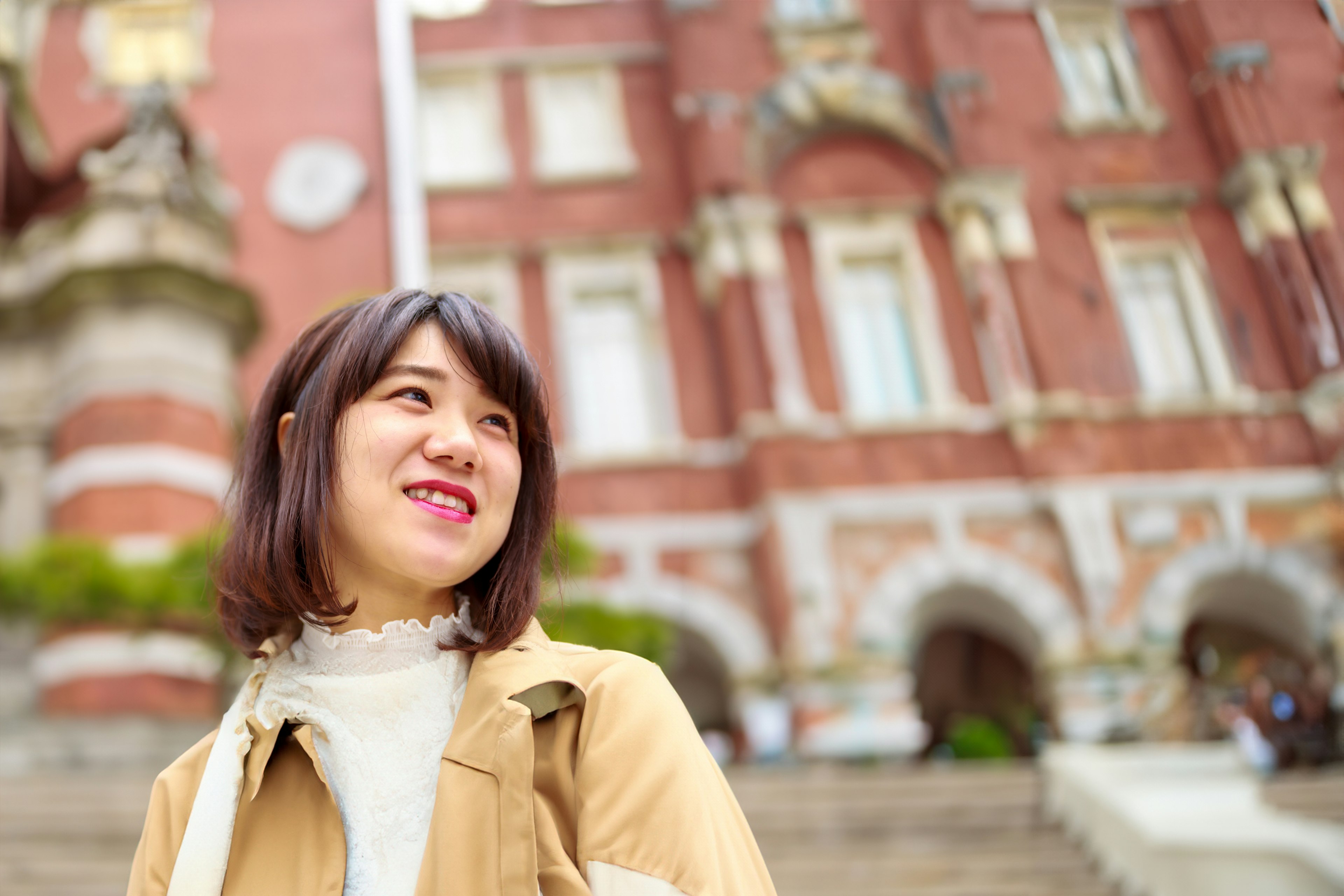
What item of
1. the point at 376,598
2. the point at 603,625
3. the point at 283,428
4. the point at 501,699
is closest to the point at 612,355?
the point at 603,625

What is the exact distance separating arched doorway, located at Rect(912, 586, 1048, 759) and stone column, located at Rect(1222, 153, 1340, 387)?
13.5 feet

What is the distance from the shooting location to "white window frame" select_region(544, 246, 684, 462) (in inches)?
315

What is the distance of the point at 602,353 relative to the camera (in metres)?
8.54

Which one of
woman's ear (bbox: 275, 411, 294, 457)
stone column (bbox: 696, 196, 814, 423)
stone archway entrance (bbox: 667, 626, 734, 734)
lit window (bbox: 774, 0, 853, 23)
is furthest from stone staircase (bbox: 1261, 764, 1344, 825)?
lit window (bbox: 774, 0, 853, 23)

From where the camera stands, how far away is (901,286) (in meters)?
8.28

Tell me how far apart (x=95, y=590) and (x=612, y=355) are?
14.1 feet

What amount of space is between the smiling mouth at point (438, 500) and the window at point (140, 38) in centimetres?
649

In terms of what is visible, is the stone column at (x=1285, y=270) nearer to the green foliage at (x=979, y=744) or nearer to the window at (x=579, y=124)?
the green foliage at (x=979, y=744)

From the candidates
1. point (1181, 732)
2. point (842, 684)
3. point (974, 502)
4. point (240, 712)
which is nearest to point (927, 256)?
point (974, 502)

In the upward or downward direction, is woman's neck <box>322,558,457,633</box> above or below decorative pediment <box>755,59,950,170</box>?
below

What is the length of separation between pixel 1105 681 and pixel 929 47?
453cm

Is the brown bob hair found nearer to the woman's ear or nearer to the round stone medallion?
the woman's ear

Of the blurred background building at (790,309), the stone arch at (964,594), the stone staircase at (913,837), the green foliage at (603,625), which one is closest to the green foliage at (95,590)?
the blurred background building at (790,309)

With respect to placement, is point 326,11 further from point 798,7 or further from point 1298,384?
point 1298,384
